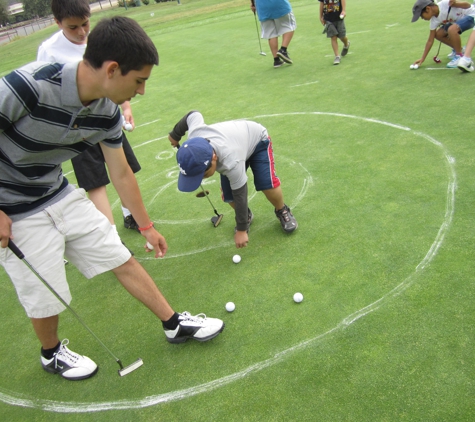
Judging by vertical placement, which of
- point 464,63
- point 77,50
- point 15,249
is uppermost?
point 77,50

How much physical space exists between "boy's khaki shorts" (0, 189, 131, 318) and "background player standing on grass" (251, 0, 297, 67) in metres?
7.48

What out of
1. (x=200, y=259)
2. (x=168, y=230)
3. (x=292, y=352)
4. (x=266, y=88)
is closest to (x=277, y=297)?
(x=292, y=352)

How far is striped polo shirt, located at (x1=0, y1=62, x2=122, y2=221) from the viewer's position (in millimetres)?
2191

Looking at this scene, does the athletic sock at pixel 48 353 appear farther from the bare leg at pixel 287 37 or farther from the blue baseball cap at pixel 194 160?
the bare leg at pixel 287 37

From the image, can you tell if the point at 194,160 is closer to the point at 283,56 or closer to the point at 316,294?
the point at 316,294

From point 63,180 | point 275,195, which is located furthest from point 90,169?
point 275,195

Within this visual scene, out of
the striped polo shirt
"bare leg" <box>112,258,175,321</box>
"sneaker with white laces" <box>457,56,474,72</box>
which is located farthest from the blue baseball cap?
"sneaker with white laces" <box>457,56,474,72</box>

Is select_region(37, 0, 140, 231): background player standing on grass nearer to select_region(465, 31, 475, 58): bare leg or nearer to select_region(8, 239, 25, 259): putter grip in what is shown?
select_region(8, 239, 25, 259): putter grip

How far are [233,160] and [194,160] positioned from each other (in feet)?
1.38

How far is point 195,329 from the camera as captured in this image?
10.2 feet

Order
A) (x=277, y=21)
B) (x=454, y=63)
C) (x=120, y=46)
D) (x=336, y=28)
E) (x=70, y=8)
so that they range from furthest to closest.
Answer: (x=277, y=21) → (x=336, y=28) → (x=454, y=63) → (x=70, y=8) → (x=120, y=46)

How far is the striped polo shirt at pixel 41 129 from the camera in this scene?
2.19 metres

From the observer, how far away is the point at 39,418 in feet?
9.39

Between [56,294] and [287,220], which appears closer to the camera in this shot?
[56,294]
